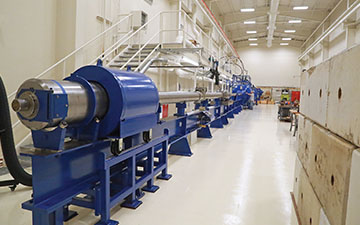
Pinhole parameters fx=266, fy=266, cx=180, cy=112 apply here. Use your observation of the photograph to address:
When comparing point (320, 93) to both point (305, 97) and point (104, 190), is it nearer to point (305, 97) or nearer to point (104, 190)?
point (305, 97)

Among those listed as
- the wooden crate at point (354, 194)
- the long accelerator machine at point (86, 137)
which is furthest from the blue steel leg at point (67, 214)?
the wooden crate at point (354, 194)

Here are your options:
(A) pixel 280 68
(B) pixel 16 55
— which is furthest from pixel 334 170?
(A) pixel 280 68

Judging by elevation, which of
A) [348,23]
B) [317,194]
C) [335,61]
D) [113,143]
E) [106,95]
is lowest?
[317,194]

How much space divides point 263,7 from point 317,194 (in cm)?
1567

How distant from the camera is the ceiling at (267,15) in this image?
47.4 ft

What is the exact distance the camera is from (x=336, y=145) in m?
1.21

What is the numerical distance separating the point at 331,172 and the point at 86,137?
5.31 ft

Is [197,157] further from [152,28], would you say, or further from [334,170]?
[152,28]

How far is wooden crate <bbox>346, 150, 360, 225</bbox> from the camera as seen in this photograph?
90 centimetres

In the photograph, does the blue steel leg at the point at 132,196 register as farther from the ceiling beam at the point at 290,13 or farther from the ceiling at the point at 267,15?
the ceiling beam at the point at 290,13

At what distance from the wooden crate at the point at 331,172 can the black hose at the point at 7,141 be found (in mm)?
2363

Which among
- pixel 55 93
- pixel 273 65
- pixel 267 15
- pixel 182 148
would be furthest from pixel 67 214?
pixel 273 65

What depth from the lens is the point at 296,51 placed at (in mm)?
23438

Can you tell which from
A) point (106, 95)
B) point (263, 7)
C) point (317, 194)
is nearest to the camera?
point (317, 194)
